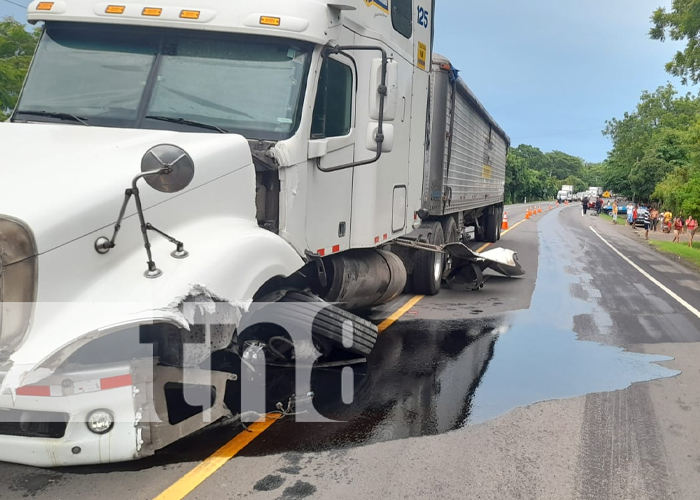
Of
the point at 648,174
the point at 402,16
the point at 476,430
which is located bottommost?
the point at 476,430

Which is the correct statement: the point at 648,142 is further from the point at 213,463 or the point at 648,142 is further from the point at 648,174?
the point at 213,463

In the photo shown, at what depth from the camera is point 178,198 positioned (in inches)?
148

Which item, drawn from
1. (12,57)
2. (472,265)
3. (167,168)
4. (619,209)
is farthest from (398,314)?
(619,209)

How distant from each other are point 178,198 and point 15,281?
1.06 m

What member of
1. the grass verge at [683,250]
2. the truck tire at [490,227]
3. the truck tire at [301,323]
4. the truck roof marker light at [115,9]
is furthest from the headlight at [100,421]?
the truck tire at [490,227]

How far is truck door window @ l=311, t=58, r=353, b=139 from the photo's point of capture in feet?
16.8

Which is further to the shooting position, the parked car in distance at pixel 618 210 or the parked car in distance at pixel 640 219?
the parked car in distance at pixel 618 210

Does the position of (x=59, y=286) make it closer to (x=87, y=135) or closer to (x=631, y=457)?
(x=87, y=135)

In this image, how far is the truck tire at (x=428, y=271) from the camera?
33.3ft

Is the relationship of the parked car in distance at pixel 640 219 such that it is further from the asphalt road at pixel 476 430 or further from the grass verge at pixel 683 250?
the asphalt road at pixel 476 430

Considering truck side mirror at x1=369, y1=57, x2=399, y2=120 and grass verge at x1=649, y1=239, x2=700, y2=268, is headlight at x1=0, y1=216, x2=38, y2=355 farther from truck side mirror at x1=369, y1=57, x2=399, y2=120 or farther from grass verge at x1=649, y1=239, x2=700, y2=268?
grass verge at x1=649, y1=239, x2=700, y2=268

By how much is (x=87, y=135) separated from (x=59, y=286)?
4.55 ft

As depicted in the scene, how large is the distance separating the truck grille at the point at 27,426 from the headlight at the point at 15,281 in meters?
0.39

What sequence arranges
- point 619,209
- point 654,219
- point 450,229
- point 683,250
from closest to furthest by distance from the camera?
point 450,229 < point 683,250 < point 654,219 < point 619,209
